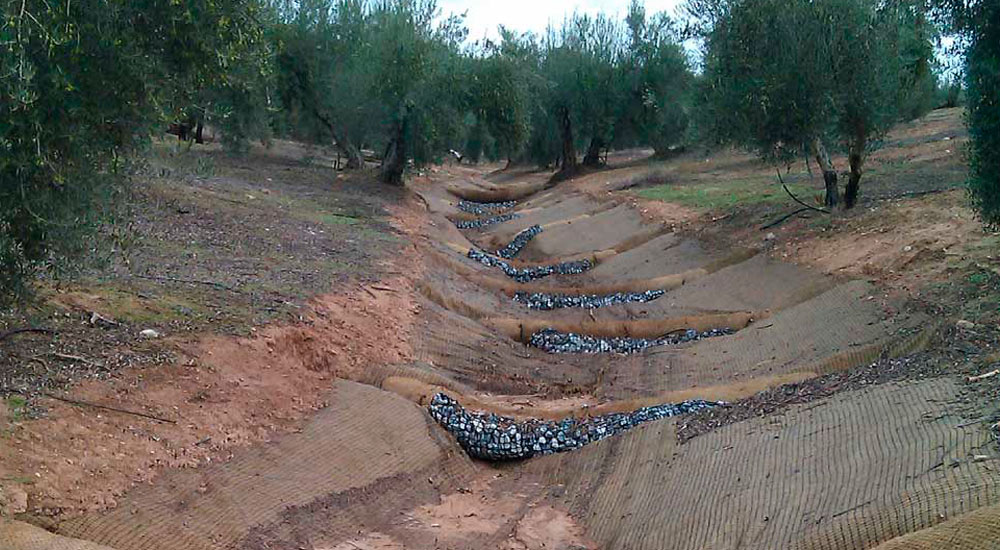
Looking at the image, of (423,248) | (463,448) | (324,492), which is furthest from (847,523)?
(423,248)

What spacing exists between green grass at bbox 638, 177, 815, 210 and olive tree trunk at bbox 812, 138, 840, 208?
2250 millimetres

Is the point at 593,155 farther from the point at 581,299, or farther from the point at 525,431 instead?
the point at 525,431

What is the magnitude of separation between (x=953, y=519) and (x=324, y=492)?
6.59 meters

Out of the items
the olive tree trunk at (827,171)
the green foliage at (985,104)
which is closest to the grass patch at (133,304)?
the green foliage at (985,104)

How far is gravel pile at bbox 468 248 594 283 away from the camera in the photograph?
87.5ft

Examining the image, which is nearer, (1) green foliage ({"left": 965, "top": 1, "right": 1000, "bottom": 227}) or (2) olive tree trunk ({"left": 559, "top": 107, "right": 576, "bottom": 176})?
(1) green foliage ({"left": 965, "top": 1, "right": 1000, "bottom": 227})

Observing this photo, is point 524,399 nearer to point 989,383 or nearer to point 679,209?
point 989,383

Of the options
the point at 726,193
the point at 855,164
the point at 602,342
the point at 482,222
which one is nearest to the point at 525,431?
the point at 602,342

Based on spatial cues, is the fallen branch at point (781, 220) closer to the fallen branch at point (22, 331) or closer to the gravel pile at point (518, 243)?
the gravel pile at point (518, 243)

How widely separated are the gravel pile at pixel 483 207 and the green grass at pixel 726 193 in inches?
396

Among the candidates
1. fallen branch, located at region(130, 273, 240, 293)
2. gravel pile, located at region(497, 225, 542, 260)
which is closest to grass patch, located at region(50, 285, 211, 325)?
fallen branch, located at region(130, 273, 240, 293)

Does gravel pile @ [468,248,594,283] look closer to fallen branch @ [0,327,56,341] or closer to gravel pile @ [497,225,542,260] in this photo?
gravel pile @ [497,225,542,260]

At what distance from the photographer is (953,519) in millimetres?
6559

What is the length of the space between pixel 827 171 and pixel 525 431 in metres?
13.7
